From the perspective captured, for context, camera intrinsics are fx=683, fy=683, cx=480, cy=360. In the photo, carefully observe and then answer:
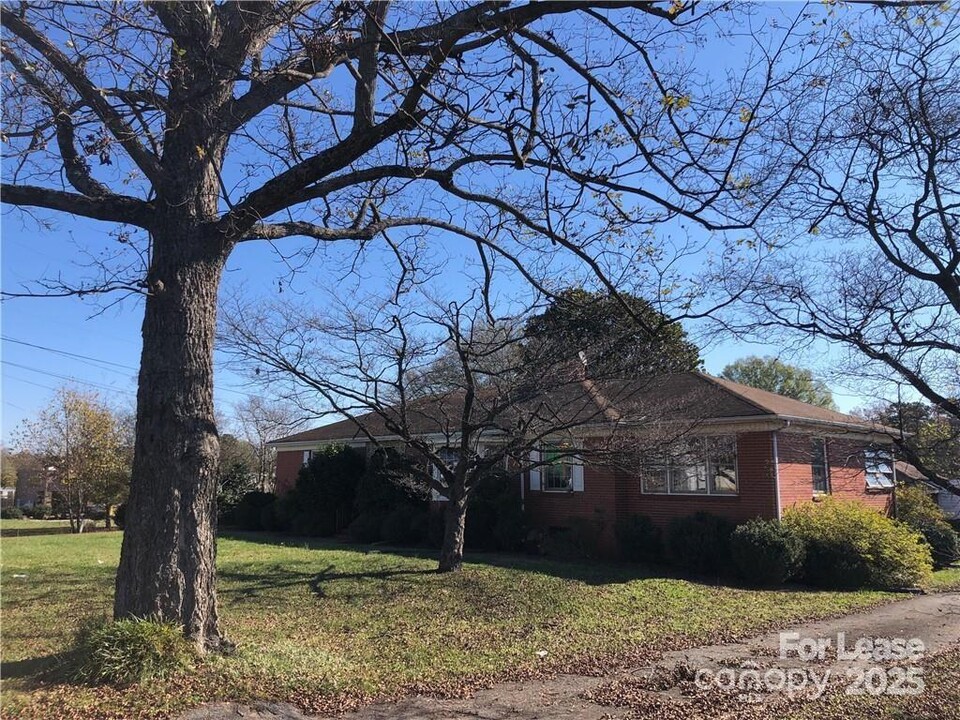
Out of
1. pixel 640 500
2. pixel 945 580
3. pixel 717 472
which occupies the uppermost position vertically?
pixel 717 472

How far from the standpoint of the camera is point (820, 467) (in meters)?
17.7

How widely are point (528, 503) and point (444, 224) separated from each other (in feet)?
42.0

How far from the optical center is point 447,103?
222 inches

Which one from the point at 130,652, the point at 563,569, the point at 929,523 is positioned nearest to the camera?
the point at 130,652

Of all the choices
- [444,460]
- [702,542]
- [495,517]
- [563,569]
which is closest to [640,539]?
[702,542]

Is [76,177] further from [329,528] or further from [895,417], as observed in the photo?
[329,528]

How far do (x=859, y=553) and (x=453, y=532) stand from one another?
809 cm

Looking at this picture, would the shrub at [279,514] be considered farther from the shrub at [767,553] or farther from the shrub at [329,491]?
the shrub at [767,553]

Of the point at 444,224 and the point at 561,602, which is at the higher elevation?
the point at 444,224

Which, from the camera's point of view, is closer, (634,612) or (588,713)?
(588,713)

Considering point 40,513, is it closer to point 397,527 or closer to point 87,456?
point 87,456

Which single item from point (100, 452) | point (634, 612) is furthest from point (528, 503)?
point (100, 452)

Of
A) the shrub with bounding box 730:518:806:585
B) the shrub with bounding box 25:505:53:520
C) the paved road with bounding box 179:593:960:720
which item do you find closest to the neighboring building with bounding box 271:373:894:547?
the shrub with bounding box 730:518:806:585

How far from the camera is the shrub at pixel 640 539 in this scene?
16.2 meters
